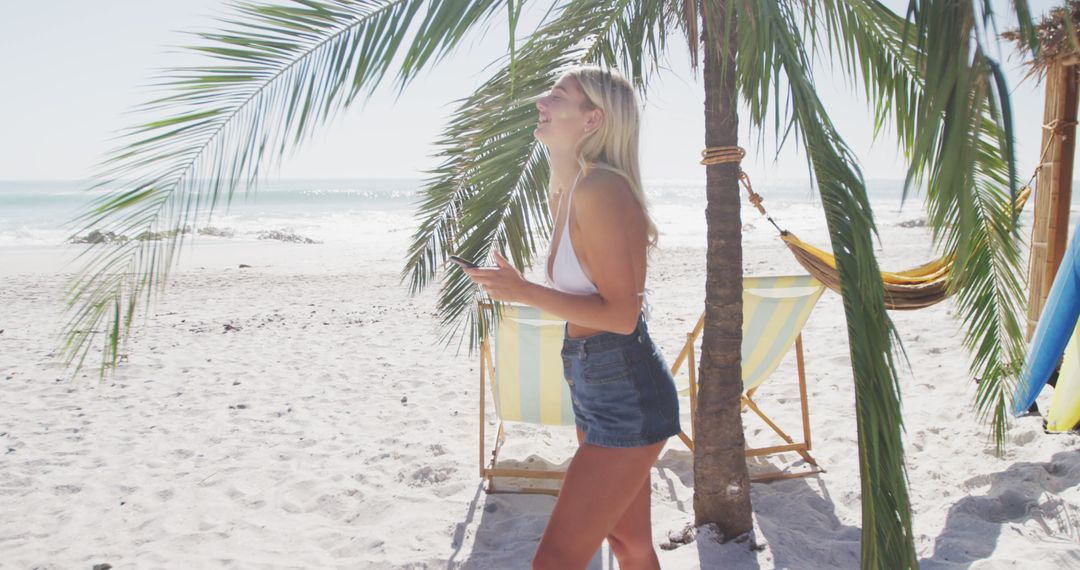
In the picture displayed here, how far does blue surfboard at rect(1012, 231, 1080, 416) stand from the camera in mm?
3838

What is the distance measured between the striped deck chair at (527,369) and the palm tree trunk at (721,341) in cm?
104

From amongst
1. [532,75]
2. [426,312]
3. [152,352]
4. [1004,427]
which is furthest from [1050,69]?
[152,352]

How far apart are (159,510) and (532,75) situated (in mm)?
2433

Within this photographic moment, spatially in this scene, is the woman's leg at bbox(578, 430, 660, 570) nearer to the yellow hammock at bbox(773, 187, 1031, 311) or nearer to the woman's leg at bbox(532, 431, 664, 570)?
the woman's leg at bbox(532, 431, 664, 570)

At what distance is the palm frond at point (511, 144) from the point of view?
2.89 metres

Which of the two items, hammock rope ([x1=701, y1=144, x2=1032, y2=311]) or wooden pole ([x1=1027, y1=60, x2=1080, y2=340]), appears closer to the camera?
hammock rope ([x1=701, y1=144, x2=1032, y2=311])

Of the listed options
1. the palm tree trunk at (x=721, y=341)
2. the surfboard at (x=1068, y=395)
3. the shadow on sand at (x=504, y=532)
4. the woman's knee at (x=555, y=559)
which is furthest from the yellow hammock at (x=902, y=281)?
the woman's knee at (x=555, y=559)

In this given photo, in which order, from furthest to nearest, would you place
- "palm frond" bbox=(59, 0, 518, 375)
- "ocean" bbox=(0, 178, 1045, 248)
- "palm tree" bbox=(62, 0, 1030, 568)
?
1. "ocean" bbox=(0, 178, 1045, 248)
2. "palm frond" bbox=(59, 0, 518, 375)
3. "palm tree" bbox=(62, 0, 1030, 568)

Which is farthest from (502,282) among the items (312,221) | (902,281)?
(312,221)

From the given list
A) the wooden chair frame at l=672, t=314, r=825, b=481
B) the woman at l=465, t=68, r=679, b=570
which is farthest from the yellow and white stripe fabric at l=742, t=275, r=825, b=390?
the woman at l=465, t=68, r=679, b=570

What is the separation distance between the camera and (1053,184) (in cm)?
423

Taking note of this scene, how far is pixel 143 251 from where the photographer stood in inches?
67.1

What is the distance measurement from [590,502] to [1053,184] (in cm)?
387

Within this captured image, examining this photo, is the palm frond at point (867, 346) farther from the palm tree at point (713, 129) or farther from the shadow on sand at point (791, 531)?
the shadow on sand at point (791, 531)
